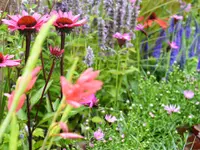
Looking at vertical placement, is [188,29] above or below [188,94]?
above

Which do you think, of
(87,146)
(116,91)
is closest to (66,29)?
(87,146)

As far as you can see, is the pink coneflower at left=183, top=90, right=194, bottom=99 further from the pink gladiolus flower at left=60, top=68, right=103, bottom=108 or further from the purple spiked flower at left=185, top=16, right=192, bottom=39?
the pink gladiolus flower at left=60, top=68, right=103, bottom=108

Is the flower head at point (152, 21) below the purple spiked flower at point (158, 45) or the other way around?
the other way around

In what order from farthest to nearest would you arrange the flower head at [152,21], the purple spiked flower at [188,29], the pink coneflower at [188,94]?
the purple spiked flower at [188,29] < the flower head at [152,21] < the pink coneflower at [188,94]

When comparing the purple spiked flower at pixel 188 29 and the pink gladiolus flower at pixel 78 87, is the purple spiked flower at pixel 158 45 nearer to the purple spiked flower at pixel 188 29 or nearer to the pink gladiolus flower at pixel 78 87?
the purple spiked flower at pixel 188 29

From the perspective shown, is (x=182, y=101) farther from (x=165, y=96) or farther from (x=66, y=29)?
(x=66, y=29)

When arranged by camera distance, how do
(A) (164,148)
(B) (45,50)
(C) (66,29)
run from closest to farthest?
1. (C) (66,29)
2. (A) (164,148)
3. (B) (45,50)

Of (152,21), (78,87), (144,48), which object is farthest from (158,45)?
(78,87)

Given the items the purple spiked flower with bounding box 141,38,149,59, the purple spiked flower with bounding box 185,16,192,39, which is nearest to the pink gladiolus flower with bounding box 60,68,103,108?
the purple spiked flower with bounding box 141,38,149,59

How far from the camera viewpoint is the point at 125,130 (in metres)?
2.25

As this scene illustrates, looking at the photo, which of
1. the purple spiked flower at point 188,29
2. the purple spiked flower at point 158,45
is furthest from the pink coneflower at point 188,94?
the purple spiked flower at point 188,29

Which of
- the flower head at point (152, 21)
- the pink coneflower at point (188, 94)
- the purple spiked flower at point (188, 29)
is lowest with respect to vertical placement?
the pink coneflower at point (188, 94)

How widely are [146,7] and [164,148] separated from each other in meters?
1.96

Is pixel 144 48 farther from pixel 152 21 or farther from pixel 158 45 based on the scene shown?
pixel 152 21
